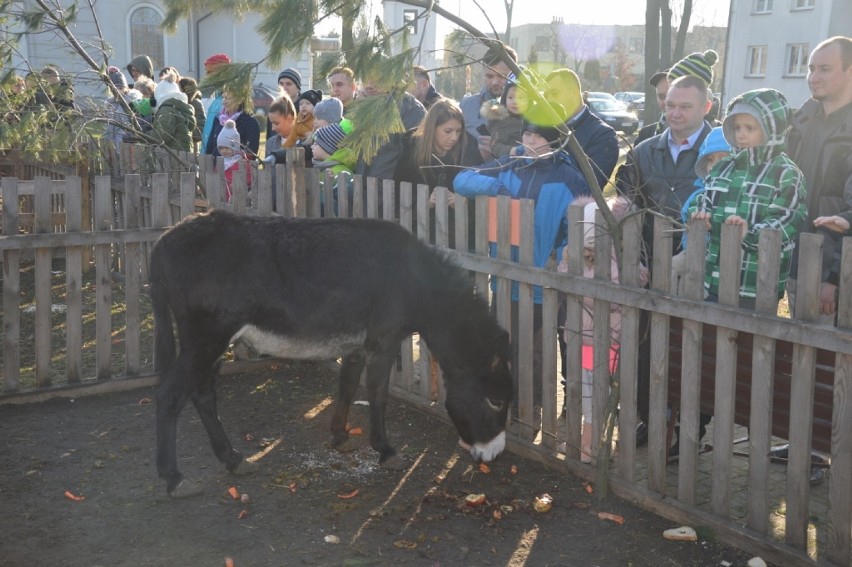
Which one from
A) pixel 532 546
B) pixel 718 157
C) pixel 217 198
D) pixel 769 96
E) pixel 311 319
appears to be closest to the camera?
pixel 532 546

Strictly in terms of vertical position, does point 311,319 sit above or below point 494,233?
below

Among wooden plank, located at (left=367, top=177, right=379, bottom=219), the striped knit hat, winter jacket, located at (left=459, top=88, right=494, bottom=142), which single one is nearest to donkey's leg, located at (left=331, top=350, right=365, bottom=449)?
wooden plank, located at (left=367, top=177, right=379, bottom=219)

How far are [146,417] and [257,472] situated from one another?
4.26 feet

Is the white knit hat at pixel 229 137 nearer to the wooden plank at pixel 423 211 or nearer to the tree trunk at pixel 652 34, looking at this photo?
the wooden plank at pixel 423 211

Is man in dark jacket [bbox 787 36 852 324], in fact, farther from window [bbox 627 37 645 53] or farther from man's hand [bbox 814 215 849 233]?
window [bbox 627 37 645 53]

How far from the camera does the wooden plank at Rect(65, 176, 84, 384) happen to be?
20.1 ft

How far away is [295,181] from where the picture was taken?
7.05 m

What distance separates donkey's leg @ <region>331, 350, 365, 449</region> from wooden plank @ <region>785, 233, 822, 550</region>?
2.55 metres

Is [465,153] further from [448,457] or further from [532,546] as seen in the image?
[532,546]

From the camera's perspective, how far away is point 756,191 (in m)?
4.46

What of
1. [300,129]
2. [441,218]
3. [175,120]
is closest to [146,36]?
[175,120]

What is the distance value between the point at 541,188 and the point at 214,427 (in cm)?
241

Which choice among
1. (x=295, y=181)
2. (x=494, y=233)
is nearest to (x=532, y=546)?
(x=494, y=233)

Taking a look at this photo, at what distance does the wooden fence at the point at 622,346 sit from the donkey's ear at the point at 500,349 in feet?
0.95
